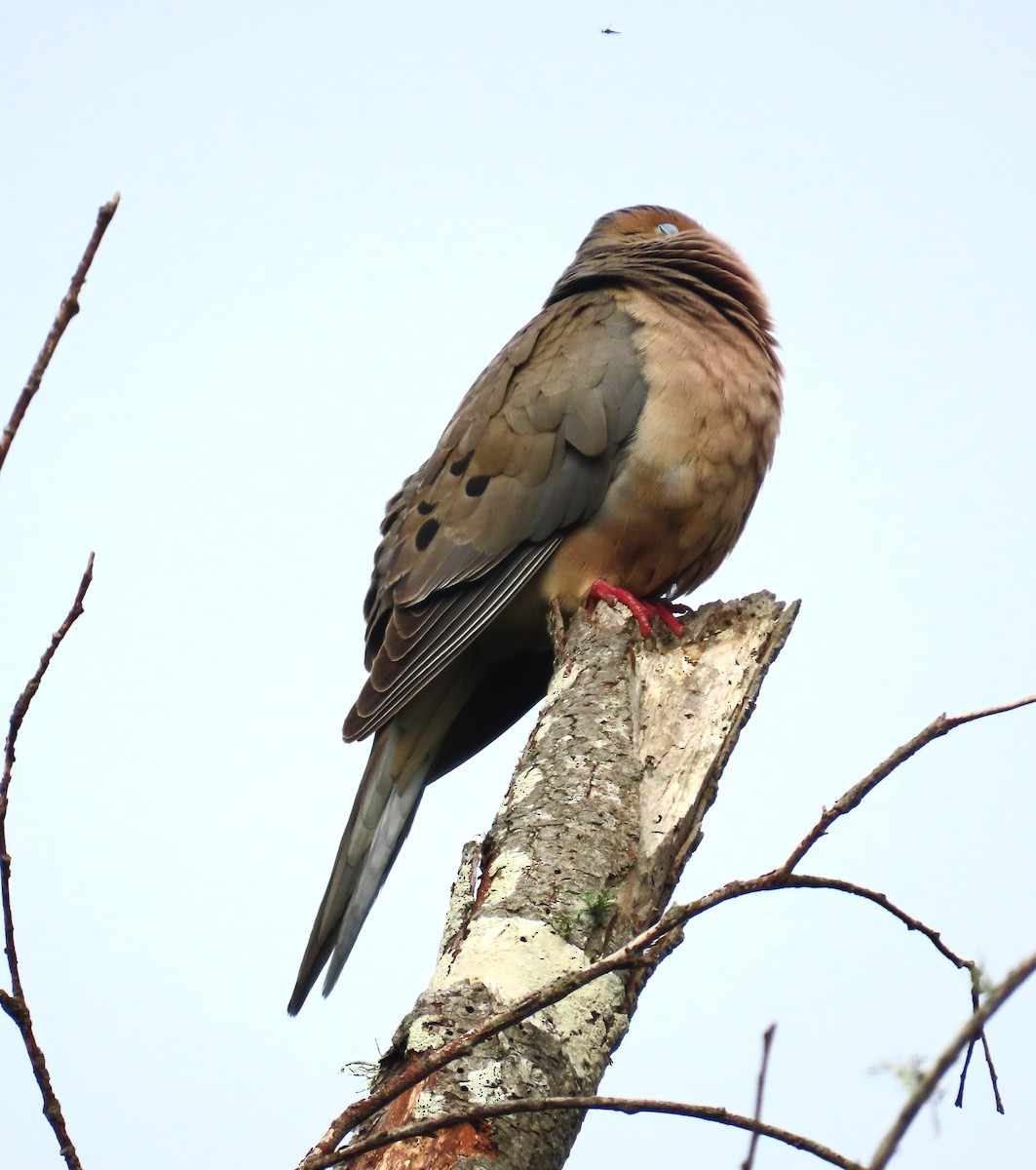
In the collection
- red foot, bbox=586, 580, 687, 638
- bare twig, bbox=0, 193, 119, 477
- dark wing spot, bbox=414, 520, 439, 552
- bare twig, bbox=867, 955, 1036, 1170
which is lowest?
bare twig, bbox=867, 955, 1036, 1170

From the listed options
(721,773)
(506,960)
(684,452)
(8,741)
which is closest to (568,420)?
(684,452)

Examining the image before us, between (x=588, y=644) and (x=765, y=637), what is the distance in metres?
0.42

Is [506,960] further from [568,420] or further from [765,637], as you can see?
[568,420]

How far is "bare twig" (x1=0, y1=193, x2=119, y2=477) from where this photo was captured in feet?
4.02

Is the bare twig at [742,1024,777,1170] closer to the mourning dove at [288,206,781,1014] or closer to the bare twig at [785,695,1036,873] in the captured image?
the bare twig at [785,695,1036,873]

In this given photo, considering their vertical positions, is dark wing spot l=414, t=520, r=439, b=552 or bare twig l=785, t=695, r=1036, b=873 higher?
dark wing spot l=414, t=520, r=439, b=552

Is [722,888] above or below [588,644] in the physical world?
below

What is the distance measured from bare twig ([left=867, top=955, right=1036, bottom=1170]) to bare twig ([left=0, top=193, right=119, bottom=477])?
929mm

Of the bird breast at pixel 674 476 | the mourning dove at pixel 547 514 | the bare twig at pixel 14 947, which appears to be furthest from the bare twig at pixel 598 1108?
the bird breast at pixel 674 476

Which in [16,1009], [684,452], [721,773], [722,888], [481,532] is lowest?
[16,1009]

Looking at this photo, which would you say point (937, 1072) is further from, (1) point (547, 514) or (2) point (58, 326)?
(1) point (547, 514)

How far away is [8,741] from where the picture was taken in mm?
1642

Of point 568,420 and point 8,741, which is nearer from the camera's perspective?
point 8,741

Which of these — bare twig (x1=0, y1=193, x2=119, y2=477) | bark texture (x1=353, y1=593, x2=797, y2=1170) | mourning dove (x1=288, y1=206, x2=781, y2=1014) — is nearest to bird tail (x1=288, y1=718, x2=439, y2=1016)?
mourning dove (x1=288, y1=206, x2=781, y2=1014)
